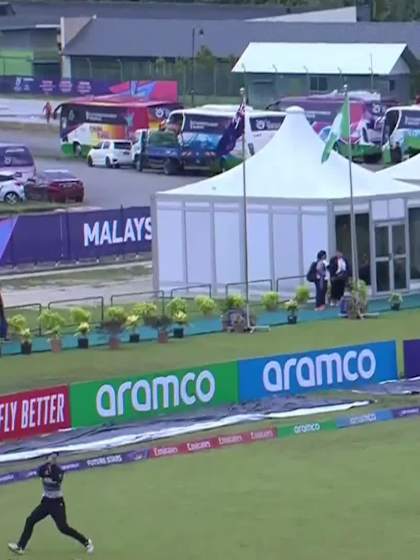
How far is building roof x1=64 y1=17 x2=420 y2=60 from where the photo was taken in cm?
10044

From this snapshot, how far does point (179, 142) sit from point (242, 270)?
28.8m

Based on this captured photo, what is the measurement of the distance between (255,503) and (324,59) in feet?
218

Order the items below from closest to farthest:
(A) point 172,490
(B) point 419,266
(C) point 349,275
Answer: (A) point 172,490 → (C) point 349,275 → (B) point 419,266

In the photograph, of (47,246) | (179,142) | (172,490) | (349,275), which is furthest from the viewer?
(179,142)

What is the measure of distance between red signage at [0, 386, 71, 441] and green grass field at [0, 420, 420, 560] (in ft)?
5.04

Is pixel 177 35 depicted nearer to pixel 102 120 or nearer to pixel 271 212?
pixel 102 120

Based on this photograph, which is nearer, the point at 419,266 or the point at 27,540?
the point at 27,540

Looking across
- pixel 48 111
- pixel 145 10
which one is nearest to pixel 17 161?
pixel 48 111

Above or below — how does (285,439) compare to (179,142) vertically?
below

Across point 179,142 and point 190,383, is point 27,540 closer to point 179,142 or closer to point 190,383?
point 190,383

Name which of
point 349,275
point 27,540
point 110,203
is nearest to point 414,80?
point 110,203

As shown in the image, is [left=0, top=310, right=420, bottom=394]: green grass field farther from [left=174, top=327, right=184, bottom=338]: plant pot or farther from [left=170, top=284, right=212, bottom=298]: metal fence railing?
[left=170, top=284, right=212, bottom=298]: metal fence railing

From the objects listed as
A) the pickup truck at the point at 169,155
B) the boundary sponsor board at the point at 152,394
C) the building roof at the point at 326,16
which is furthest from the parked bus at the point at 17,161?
the building roof at the point at 326,16

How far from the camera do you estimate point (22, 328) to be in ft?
116
